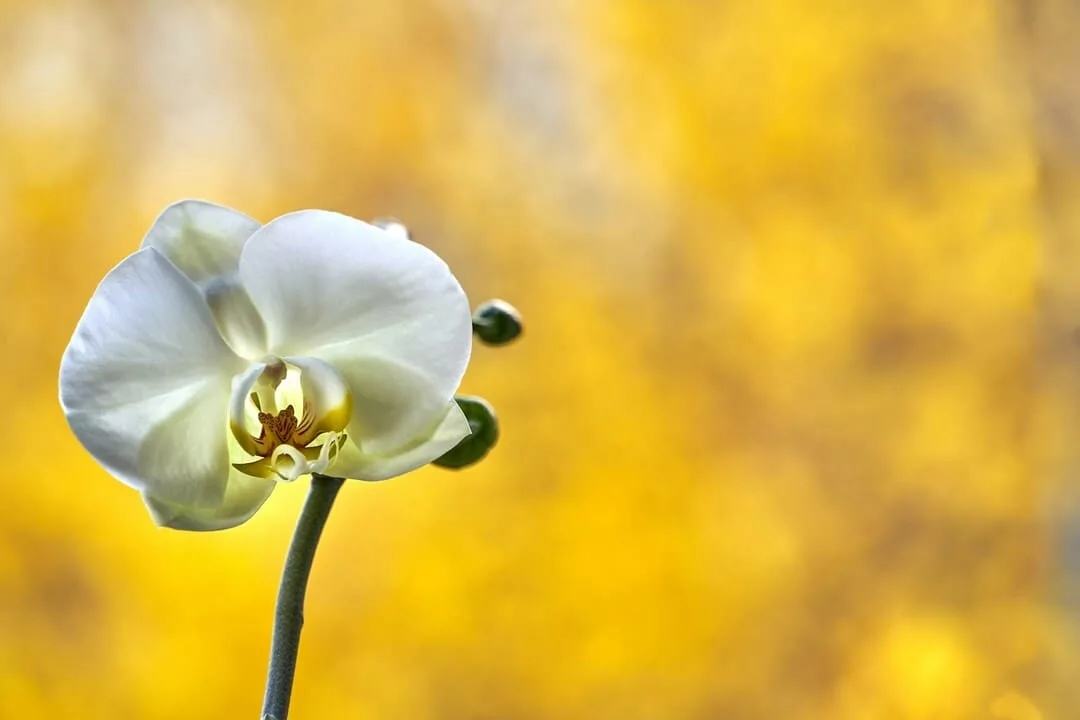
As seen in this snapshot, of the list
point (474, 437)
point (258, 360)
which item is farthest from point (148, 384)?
point (474, 437)

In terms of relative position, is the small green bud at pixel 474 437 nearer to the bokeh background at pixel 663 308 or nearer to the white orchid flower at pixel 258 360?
the white orchid flower at pixel 258 360

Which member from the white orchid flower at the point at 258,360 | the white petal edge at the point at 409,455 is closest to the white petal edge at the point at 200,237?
the white orchid flower at the point at 258,360

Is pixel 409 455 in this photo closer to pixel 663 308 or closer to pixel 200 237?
pixel 200 237

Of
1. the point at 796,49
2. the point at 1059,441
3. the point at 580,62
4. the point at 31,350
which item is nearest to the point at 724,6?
the point at 796,49

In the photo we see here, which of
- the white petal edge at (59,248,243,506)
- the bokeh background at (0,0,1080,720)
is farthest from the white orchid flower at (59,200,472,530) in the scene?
the bokeh background at (0,0,1080,720)

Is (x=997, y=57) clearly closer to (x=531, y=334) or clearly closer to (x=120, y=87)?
(x=531, y=334)

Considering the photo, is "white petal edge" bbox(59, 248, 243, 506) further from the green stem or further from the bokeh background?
the bokeh background
